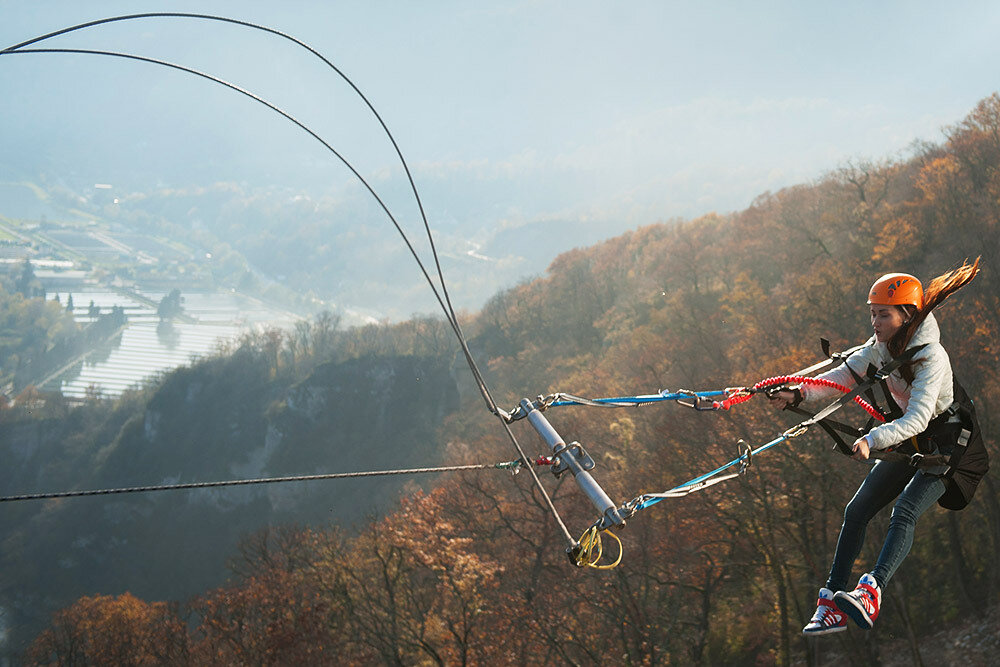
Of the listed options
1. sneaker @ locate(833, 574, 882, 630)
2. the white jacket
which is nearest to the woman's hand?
the white jacket

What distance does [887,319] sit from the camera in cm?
588

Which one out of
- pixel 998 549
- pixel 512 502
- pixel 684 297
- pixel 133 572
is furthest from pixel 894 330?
pixel 133 572

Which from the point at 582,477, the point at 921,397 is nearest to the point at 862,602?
the point at 921,397

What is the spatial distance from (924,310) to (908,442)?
1207 millimetres

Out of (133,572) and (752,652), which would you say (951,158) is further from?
(133,572)

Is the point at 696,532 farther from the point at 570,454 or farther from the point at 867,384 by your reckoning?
the point at 570,454

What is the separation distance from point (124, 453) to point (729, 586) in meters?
138

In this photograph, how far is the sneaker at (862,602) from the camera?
5785mm

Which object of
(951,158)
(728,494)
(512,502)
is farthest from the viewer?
(951,158)

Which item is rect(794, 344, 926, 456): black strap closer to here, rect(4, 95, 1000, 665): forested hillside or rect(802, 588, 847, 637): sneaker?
rect(802, 588, 847, 637): sneaker

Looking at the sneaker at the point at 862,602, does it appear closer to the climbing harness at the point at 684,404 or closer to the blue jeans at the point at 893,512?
the blue jeans at the point at 893,512

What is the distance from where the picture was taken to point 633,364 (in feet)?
238

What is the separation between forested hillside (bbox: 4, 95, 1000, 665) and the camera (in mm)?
25953

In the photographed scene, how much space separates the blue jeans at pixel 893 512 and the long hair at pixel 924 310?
3.06 feet
